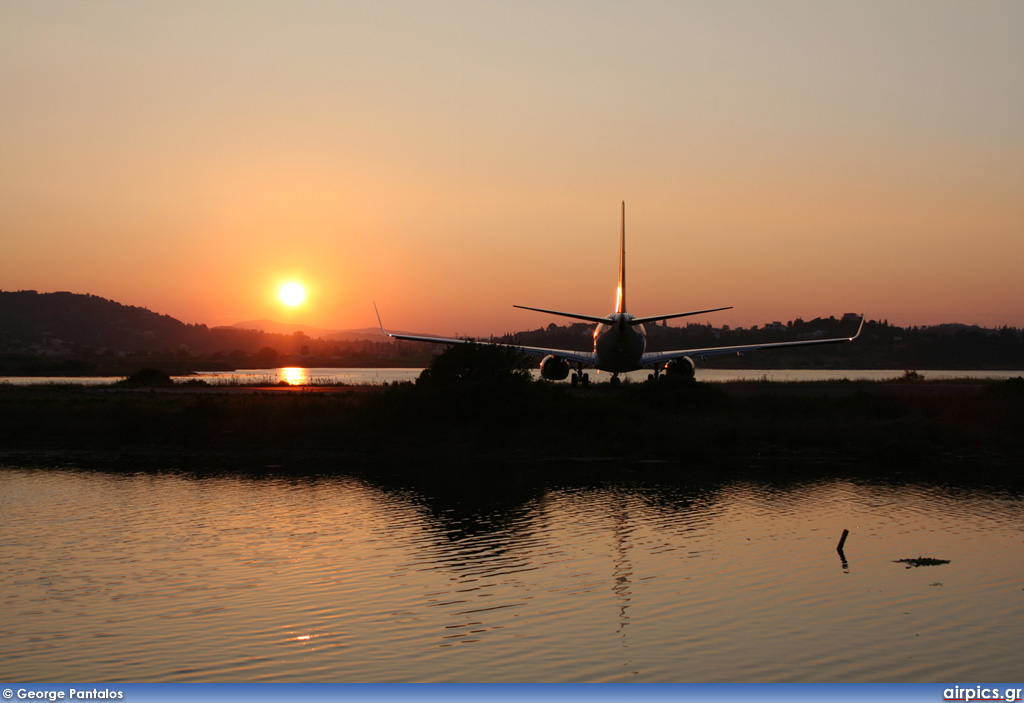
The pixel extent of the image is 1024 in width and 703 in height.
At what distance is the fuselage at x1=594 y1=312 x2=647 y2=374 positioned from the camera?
54312 millimetres

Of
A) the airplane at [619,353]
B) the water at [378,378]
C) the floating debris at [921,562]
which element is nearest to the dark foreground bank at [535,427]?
the airplane at [619,353]

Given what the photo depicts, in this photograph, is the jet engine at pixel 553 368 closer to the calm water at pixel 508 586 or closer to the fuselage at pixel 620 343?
the fuselage at pixel 620 343

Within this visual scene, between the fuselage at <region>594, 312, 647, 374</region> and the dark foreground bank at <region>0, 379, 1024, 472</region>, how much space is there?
7.25 meters

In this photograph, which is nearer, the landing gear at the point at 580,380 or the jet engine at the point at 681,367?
the jet engine at the point at 681,367

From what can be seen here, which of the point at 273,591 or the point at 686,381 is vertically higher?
the point at 686,381

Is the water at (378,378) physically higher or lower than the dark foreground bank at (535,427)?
higher

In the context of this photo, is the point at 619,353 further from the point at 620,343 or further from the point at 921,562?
the point at 921,562

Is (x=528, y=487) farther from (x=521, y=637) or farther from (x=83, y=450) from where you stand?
(x=83, y=450)

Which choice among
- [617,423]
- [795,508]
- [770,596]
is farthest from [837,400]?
[770,596]

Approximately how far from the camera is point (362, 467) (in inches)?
1441

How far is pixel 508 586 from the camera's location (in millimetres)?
17891

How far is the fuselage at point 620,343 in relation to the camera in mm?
54312

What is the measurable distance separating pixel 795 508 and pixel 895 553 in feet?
19.1

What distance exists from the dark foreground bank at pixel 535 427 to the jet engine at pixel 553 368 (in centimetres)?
1294
